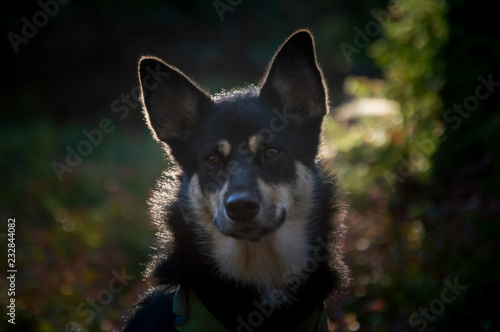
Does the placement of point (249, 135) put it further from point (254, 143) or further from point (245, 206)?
point (245, 206)

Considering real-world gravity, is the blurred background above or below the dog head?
below

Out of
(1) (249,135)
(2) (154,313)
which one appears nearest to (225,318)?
(2) (154,313)

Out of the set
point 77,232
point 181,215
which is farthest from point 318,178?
point 77,232

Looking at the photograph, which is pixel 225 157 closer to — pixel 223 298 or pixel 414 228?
pixel 223 298

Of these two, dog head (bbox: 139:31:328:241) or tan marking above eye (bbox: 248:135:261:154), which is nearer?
dog head (bbox: 139:31:328:241)

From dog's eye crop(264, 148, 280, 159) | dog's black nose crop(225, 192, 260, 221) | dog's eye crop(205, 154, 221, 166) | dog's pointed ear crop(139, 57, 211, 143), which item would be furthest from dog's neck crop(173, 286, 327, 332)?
dog's pointed ear crop(139, 57, 211, 143)

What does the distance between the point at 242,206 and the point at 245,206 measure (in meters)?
0.02

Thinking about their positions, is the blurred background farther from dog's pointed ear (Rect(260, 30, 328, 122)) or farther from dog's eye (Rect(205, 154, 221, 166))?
dog's eye (Rect(205, 154, 221, 166))

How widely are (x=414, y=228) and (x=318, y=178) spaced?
3187 mm

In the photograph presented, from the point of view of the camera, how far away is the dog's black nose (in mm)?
3561

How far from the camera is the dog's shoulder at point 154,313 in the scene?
356 cm

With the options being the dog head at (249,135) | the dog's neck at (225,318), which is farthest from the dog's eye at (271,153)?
the dog's neck at (225,318)

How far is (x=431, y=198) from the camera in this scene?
6.95 m

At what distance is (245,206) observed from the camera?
3566mm
